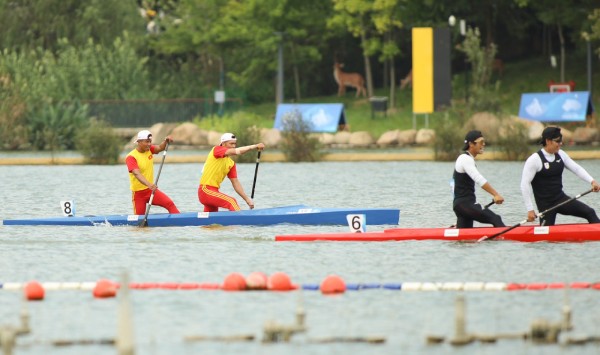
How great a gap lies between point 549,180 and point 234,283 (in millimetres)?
5315

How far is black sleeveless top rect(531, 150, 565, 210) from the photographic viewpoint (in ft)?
69.9

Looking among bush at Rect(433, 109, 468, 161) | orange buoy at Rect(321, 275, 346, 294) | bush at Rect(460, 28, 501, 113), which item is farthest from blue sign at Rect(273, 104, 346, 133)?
orange buoy at Rect(321, 275, 346, 294)

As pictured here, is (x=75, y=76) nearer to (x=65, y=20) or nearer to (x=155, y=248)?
(x=65, y=20)

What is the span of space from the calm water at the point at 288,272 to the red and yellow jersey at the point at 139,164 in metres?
0.69

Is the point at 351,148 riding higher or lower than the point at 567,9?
lower

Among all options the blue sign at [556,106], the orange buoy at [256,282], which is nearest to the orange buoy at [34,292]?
the orange buoy at [256,282]

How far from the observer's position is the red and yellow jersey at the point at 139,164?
984 inches

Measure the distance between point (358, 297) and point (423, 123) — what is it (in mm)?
41161

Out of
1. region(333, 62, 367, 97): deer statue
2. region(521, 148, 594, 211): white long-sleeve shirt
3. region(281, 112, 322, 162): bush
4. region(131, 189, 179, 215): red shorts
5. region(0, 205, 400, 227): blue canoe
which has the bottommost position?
region(281, 112, 322, 162): bush

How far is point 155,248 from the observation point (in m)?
23.0

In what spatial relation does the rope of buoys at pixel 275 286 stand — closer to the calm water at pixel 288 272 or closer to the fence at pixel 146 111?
the calm water at pixel 288 272

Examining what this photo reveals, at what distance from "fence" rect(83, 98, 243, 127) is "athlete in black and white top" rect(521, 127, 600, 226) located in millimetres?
41365

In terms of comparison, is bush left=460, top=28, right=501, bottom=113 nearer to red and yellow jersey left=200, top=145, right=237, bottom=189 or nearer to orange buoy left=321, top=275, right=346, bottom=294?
red and yellow jersey left=200, top=145, right=237, bottom=189

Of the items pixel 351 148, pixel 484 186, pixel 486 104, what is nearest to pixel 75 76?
pixel 351 148
